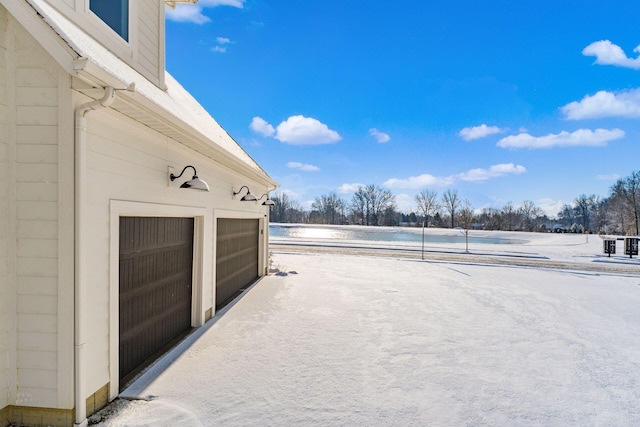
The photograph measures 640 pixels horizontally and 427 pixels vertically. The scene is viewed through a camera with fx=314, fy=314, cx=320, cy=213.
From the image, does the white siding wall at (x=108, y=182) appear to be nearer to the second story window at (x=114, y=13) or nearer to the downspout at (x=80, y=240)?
the downspout at (x=80, y=240)

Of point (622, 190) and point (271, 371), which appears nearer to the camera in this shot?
point (271, 371)

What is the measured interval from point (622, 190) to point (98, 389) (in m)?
63.5

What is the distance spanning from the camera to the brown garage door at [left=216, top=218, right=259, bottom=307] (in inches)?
255

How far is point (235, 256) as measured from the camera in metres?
7.46

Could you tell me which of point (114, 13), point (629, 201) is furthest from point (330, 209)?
point (114, 13)

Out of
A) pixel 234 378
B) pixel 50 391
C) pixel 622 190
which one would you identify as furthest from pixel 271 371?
pixel 622 190

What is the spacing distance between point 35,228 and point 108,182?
679 millimetres

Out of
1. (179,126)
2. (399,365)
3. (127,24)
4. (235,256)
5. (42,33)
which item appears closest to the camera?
(42,33)

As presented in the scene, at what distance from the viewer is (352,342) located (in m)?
4.77

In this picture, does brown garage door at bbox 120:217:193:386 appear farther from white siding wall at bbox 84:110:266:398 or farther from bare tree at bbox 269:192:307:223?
bare tree at bbox 269:192:307:223

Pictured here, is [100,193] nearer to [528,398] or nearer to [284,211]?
[528,398]

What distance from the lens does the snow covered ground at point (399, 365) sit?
9.98 feet

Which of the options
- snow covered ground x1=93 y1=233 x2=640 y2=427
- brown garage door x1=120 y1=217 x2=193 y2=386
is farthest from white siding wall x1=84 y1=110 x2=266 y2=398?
snow covered ground x1=93 y1=233 x2=640 y2=427

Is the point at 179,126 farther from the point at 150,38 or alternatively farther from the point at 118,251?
the point at 150,38
